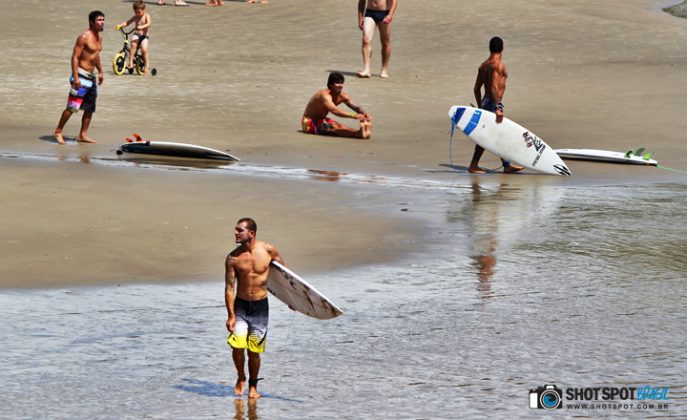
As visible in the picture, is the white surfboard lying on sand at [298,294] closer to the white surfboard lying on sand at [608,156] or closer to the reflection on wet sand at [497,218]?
the reflection on wet sand at [497,218]

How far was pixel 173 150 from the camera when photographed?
18.1 meters

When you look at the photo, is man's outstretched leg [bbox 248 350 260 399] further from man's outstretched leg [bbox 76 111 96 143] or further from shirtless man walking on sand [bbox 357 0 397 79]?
shirtless man walking on sand [bbox 357 0 397 79]

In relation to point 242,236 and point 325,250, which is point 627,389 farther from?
point 325,250

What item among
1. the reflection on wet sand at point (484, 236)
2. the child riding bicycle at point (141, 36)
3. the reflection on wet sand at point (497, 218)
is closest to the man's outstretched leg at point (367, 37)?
A: the child riding bicycle at point (141, 36)

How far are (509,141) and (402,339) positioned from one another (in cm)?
813

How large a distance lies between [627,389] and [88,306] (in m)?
4.52

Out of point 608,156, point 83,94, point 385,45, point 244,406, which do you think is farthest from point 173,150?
point 244,406

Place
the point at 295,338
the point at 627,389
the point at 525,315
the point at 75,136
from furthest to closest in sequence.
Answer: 1. the point at 75,136
2. the point at 525,315
3. the point at 295,338
4. the point at 627,389

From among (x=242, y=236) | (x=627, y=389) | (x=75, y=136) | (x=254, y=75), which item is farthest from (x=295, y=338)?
(x=254, y=75)

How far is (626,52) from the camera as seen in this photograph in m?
28.9

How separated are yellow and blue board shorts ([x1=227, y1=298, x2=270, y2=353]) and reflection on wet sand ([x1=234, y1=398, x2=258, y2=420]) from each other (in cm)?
34

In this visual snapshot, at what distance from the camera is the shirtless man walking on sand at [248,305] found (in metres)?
8.83

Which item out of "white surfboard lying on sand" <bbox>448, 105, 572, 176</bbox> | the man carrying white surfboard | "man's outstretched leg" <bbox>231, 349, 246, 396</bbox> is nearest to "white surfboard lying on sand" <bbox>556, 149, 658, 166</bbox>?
"white surfboard lying on sand" <bbox>448, 105, 572, 176</bbox>

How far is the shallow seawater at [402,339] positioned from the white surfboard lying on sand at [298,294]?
482mm
